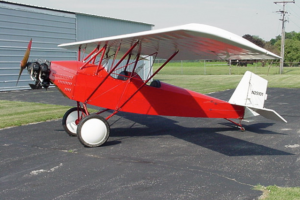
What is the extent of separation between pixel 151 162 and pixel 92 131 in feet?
5.42

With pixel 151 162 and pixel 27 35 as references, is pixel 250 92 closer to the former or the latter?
pixel 151 162

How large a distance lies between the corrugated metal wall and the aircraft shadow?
13.3 m

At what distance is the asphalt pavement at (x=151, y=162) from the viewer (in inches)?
196

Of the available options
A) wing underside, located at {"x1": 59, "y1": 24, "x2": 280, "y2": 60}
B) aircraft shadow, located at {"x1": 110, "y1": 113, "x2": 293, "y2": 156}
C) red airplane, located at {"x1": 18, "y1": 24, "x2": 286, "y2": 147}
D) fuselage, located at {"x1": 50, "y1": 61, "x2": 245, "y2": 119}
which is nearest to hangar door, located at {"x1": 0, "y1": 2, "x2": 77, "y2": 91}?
aircraft shadow, located at {"x1": 110, "y1": 113, "x2": 293, "y2": 156}

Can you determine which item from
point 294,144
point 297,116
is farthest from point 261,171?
point 297,116

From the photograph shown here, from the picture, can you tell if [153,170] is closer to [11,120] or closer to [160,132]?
[160,132]

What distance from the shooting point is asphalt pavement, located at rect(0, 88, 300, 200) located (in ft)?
16.3

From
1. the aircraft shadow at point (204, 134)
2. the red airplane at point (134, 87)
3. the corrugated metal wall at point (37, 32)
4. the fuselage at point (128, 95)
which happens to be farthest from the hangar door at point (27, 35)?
the fuselage at point (128, 95)

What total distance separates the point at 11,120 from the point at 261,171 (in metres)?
7.80

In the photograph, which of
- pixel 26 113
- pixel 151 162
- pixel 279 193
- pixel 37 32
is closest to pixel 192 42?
pixel 151 162

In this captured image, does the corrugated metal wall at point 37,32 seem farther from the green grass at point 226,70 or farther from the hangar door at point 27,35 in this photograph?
the green grass at point 226,70

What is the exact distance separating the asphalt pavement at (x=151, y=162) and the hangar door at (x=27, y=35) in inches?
522

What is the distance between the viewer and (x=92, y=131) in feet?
24.4

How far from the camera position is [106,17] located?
27453 mm
